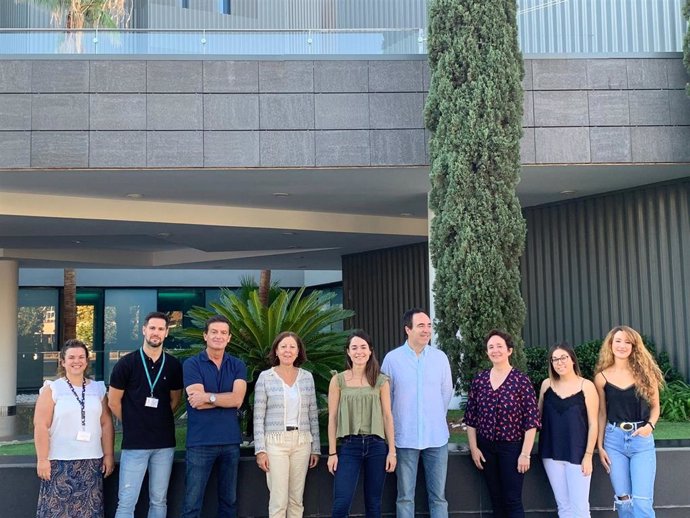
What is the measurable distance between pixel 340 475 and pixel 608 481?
240cm

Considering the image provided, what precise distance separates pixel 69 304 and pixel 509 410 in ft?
65.3

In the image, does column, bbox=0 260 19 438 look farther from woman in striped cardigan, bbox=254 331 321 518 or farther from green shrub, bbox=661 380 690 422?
woman in striped cardigan, bbox=254 331 321 518

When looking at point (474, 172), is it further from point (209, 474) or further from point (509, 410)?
point (209, 474)

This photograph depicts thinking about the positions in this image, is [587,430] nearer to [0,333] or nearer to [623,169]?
[623,169]

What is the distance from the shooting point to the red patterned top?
6.09m

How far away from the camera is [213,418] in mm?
6008

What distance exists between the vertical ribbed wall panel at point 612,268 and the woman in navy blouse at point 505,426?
6924mm

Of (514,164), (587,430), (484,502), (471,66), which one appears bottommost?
(484,502)

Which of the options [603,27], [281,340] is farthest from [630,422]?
[603,27]

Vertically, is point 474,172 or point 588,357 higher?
point 474,172

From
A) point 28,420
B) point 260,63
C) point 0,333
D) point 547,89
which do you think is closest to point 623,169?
point 547,89

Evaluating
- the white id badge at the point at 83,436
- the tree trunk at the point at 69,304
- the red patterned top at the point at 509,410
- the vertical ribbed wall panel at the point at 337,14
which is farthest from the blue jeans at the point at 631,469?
the tree trunk at the point at 69,304

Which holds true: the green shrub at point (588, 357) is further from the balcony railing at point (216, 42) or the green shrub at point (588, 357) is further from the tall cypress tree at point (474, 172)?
the balcony railing at point (216, 42)

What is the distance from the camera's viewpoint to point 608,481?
7.03 meters
